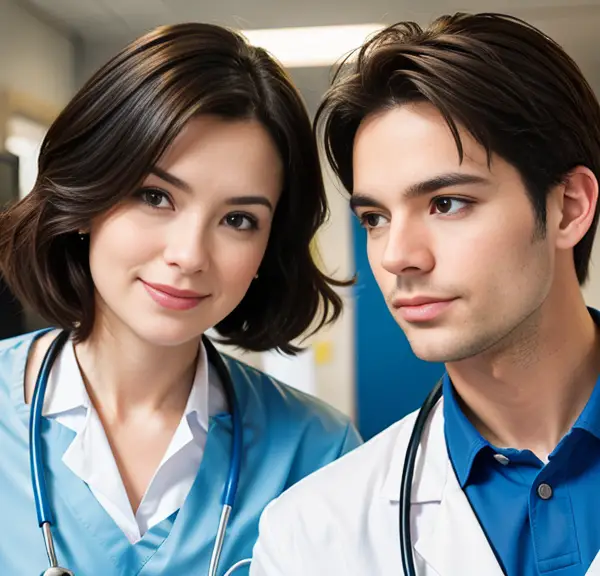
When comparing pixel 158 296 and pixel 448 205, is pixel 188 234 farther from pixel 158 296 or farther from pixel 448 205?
pixel 448 205

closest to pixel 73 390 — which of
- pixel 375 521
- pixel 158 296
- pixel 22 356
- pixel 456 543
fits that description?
pixel 22 356

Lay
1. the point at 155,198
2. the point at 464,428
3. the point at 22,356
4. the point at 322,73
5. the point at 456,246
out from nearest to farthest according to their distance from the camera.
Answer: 1. the point at 456,246
2. the point at 464,428
3. the point at 155,198
4. the point at 22,356
5. the point at 322,73

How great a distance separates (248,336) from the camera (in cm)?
154

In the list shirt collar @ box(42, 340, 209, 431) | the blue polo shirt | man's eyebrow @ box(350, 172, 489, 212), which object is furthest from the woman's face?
the blue polo shirt

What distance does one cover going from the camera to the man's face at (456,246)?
1032 millimetres

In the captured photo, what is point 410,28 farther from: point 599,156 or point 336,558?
point 336,558

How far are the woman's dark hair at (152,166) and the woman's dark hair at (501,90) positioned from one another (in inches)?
8.3

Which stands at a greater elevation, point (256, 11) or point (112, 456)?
point (256, 11)

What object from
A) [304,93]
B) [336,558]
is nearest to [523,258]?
[336,558]

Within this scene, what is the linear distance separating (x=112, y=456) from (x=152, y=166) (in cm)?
44

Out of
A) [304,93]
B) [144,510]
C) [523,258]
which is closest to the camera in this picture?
[523,258]

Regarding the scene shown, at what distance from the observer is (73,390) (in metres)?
1.34

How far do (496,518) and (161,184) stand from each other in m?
0.62

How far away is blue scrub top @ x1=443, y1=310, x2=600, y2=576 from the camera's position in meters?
1.03
